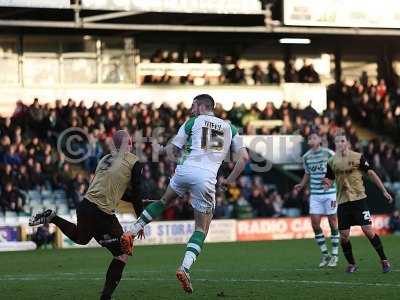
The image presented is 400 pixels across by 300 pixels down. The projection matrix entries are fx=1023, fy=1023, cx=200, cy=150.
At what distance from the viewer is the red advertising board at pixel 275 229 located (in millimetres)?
31625

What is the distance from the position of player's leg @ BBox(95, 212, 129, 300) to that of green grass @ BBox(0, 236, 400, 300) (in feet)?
3.32

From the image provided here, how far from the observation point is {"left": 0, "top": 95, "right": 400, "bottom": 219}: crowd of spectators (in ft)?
99.2

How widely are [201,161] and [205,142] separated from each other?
23 centimetres

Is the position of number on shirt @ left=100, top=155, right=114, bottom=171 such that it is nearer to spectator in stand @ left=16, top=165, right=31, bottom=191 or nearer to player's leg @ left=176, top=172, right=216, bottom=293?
player's leg @ left=176, top=172, right=216, bottom=293

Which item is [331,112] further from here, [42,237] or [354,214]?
[354,214]

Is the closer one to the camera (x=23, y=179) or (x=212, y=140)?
(x=212, y=140)

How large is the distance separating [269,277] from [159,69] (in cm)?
2509

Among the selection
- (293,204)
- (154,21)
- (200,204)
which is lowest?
(293,204)

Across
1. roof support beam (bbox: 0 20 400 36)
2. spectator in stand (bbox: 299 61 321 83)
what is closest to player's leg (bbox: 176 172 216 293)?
roof support beam (bbox: 0 20 400 36)

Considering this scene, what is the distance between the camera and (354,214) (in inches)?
648

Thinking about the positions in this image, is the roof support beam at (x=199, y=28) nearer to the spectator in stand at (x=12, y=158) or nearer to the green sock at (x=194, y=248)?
the spectator in stand at (x=12, y=158)

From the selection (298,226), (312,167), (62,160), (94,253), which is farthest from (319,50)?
(312,167)

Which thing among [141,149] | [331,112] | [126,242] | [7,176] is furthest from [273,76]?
[126,242]

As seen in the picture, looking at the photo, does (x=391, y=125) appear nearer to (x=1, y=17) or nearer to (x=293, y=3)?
(x=293, y=3)
